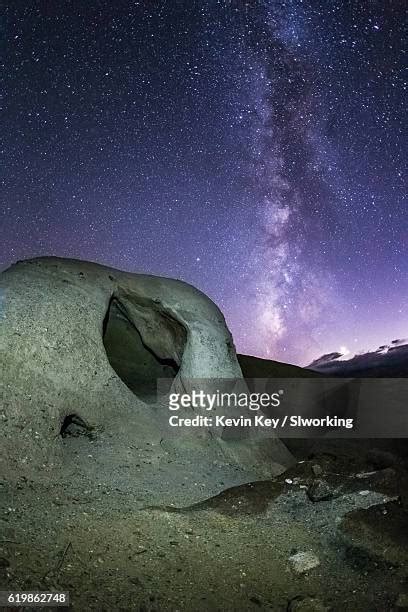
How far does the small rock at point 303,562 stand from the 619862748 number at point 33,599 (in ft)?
7.37

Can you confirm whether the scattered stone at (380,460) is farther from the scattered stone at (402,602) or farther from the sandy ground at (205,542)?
the scattered stone at (402,602)

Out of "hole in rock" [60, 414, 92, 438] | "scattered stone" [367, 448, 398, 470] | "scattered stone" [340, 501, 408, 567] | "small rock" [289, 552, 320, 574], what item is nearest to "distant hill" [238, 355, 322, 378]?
"scattered stone" [367, 448, 398, 470]

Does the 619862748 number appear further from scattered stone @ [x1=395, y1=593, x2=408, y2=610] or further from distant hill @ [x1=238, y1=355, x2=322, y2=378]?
distant hill @ [x1=238, y1=355, x2=322, y2=378]

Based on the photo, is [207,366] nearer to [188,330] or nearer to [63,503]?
[188,330]

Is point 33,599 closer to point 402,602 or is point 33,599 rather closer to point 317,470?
point 402,602

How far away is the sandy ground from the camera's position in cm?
354

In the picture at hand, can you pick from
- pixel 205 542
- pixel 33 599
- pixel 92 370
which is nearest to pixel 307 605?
pixel 205 542

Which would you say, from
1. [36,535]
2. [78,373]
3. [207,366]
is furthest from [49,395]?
[207,366]

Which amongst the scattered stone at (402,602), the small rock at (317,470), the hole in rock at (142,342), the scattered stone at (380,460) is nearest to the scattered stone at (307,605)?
the scattered stone at (402,602)

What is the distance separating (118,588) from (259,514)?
2382mm

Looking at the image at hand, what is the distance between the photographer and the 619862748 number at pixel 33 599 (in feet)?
9.78

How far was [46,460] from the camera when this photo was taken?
19.2 feet

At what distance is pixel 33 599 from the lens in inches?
120

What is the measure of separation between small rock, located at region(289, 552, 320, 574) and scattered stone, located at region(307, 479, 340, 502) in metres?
1.36
